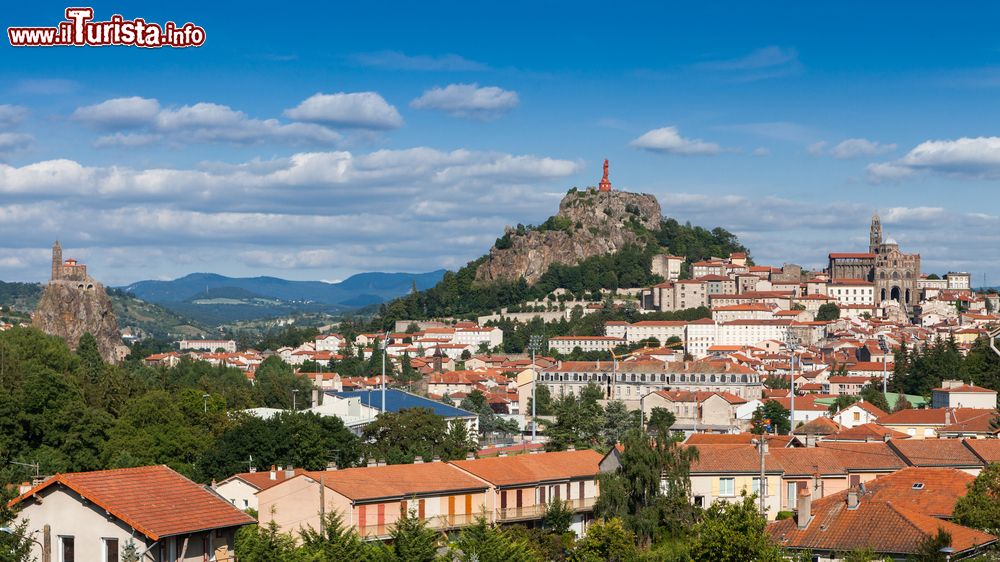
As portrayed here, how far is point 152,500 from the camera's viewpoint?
25906 mm

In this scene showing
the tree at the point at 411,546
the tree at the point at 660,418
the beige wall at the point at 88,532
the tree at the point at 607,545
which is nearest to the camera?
the beige wall at the point at 88,532

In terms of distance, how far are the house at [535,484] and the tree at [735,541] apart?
12.3 m

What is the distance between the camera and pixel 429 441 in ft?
195

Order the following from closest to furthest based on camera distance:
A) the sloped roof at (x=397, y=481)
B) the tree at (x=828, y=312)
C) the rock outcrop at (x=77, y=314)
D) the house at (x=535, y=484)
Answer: the sloped roof at (x=397, y=481), the house at (x=535, y=484), the tree at (x=828, y=312), the rock outcrop at (x=77, y=314)

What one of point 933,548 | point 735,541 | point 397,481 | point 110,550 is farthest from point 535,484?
point 110,550

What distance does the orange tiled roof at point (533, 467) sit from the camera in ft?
144

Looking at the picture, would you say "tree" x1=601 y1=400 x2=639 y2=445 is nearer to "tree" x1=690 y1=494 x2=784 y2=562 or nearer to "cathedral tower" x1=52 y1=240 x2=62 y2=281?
"tree" x1=690 y1=494 x2=784 y2=562

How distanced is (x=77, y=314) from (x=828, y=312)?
91.0 m

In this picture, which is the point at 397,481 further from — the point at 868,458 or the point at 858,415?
the point at 858,415

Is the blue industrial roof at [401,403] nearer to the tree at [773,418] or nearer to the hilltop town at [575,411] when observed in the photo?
the hilltop town at [575,411]

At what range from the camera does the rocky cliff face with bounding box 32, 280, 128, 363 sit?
173 meters

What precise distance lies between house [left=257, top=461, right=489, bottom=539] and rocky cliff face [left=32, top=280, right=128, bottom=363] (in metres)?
136

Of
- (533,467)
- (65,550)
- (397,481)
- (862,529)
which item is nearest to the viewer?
(65,550)

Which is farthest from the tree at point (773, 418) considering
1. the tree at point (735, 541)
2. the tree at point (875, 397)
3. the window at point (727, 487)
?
the tree at point (735, 541)
